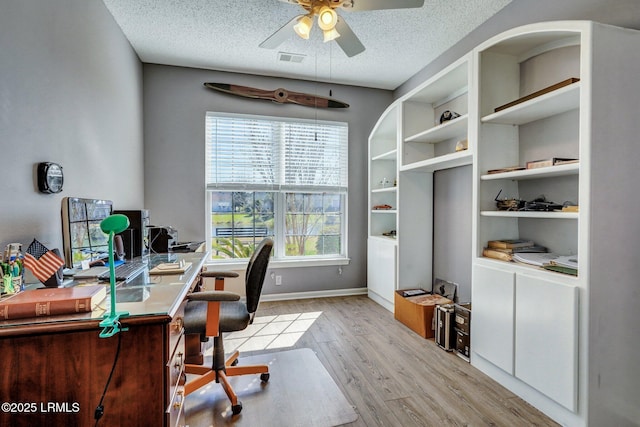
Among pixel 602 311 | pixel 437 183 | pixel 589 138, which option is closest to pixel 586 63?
pixel 589 138

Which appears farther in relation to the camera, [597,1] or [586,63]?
[597,1]

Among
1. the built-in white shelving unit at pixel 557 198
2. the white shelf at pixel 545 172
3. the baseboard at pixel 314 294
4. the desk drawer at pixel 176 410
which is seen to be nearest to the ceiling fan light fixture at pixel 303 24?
the built-in white shelving unit at pixel 557 198

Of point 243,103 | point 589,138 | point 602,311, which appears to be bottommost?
point 602,311

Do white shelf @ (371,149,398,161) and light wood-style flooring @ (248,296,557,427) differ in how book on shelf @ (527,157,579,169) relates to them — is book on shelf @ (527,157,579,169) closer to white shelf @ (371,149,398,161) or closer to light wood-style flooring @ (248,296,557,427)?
light wood-style flooring @ (248,296,557,427)

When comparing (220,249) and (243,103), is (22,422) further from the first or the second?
(243,103)

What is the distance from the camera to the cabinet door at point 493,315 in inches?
80.7

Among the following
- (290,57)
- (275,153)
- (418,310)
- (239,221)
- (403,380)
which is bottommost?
(403,380)

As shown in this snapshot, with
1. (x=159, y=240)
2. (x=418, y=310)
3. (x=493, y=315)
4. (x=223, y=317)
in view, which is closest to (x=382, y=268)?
(x=418, y=310)

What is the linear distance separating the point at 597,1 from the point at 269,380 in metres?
3.21

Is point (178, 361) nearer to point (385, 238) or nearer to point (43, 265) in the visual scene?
point (43, 265)

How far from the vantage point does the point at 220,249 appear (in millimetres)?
3857

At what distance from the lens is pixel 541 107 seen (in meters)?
2.01

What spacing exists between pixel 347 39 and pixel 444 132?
1266mm

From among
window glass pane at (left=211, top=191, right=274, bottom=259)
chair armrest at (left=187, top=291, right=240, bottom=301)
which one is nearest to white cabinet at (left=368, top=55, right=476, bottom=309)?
window glass pane at (left=211, top=191, right=274, bottom=259)
